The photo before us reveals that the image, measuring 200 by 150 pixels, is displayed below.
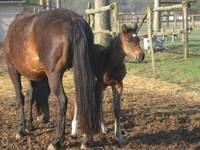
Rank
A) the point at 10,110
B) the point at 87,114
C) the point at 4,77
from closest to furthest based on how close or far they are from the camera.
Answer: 1. the point at 87,114
2. the point at 10,110
3. the point at 4,77

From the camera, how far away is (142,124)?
7023 mm

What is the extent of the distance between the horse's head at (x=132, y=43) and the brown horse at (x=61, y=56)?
0.49 metres

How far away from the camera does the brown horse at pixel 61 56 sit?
533 centimetres

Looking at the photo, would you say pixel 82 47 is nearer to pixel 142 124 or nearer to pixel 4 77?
pixel 142 124

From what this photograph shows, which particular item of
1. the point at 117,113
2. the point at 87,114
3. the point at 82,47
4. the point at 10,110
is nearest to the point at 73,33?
the point at 82,47

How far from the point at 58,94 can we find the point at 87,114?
0.48 m

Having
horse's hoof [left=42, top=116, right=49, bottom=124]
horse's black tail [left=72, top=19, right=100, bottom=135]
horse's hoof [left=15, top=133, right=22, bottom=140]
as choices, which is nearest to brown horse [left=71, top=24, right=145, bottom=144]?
horse's black tail [left=72, top=19, right=100, bottom=135]

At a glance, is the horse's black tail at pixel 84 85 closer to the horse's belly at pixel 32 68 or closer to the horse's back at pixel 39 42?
the horse's back at pixel 39 42

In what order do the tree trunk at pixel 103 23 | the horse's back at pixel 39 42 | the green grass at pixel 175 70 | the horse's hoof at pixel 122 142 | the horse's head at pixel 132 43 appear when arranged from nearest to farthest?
the horse's back at pixel 39 42 → the horse's head at pixel 132 43 → the horse's hoof at pixel 122 142 → the green grass at pixel 175 70 → the tree trunk at pixel 103 23

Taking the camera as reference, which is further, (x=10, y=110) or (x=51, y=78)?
(x=10, y=110)

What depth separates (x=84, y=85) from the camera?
17.5ft

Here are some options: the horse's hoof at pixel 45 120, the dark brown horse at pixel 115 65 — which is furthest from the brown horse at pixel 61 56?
the horse's hoof at pixel 45 120

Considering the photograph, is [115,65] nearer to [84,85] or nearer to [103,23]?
[84,85]

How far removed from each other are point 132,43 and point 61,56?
3.28 ft
